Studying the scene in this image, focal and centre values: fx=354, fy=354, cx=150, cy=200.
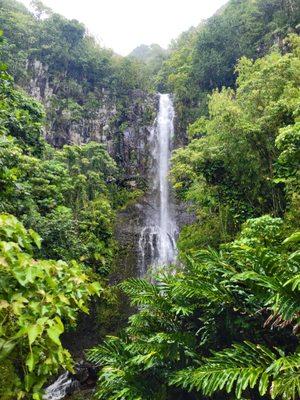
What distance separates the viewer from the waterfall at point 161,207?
14.0 m

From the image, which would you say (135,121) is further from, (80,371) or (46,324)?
(46,324)

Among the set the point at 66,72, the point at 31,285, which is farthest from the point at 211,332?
the point at 66,72

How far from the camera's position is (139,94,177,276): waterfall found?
14.0m

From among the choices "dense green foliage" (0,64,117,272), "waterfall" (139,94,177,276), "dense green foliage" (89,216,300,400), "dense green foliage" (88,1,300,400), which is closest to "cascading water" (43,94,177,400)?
"waterfall" (139,94,177,276)

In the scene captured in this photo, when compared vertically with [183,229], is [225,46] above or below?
above

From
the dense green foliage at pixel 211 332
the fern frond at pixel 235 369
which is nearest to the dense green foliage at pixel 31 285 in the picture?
the dense green foliage at pixel 211 332

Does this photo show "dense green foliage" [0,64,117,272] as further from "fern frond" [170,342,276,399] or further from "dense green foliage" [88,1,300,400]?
"fern frond" [170,342,276,399]

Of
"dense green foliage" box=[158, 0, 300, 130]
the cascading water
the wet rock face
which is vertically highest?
"dense green foliage" box=[158, 0, 300, 130]

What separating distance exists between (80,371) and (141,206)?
927 cm

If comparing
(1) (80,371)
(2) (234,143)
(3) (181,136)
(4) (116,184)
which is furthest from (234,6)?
(1) (80,371)

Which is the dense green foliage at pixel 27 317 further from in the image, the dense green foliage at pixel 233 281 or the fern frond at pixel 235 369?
the dense green foliage at pixel 233 281

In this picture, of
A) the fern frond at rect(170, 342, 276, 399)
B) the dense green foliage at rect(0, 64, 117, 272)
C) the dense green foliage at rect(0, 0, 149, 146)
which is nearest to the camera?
the fern frond at rect(170, 342, 276, 399)

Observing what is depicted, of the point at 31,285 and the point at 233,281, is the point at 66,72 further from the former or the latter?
the point at 31,285

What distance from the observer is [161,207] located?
56.7 ft
